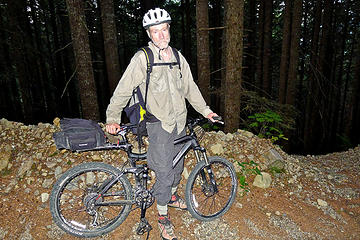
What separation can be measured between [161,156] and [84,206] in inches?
63.1

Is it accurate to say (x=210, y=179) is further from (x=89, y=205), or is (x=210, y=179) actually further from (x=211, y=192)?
(x=89, y=205)

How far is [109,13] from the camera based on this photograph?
8117 mm

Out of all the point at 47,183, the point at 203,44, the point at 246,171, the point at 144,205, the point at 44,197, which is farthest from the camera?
the point at 203,44

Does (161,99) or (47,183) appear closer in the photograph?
(161,99)

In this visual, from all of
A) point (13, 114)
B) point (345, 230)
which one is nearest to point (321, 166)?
point (345, 230)

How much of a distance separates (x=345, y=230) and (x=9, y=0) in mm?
14299

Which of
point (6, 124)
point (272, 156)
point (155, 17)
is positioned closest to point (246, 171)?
point (272, 156)

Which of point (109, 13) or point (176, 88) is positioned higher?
point (109, 13)

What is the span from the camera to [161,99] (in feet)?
9.37

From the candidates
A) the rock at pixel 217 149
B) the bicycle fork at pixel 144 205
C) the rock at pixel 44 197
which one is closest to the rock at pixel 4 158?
the rock at pixel 44 197

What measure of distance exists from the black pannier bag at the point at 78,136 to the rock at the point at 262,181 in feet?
10.9

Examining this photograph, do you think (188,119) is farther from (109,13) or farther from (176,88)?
(109,13)

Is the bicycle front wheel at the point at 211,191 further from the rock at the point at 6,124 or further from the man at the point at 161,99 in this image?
the rock at the point at 6,124

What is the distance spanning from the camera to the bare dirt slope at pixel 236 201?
11.1 ft
